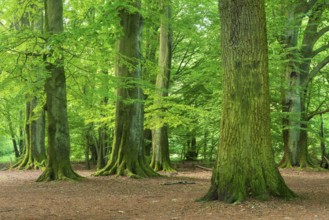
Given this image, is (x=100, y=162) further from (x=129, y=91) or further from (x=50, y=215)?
(x=50, y=215)

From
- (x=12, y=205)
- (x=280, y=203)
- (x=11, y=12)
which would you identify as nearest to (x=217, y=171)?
(x=280, y=203)

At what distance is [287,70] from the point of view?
18.9m

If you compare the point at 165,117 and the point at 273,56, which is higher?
the point at 273,56

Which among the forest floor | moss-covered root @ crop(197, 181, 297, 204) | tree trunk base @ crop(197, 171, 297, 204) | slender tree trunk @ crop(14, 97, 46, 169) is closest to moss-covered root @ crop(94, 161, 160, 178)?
the forest floor

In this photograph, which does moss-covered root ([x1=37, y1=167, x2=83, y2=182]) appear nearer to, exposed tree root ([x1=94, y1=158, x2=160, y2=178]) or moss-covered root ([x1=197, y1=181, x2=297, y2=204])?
exposed tree root ([x1=94, y1=158, x2=160, y2=178])

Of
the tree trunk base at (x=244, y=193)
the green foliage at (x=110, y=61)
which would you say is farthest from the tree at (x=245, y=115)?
the green foliage at (x=110, y=61)

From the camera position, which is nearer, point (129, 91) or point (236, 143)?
point (236, 143)

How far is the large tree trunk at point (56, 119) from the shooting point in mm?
11680

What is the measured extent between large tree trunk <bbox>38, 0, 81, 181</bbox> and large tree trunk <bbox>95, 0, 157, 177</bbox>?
1.80 metres

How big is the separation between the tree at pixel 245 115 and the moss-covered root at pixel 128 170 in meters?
6.32

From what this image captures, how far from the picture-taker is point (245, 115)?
6.61 meters

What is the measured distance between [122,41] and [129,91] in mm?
1805

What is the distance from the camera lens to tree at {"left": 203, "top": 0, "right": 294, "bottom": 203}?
259 inches

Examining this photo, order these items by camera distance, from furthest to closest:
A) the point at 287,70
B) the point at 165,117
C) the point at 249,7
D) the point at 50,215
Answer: the point at 287,70 → the point at 165,117 → the point at 249,7 → the point at 50,215
